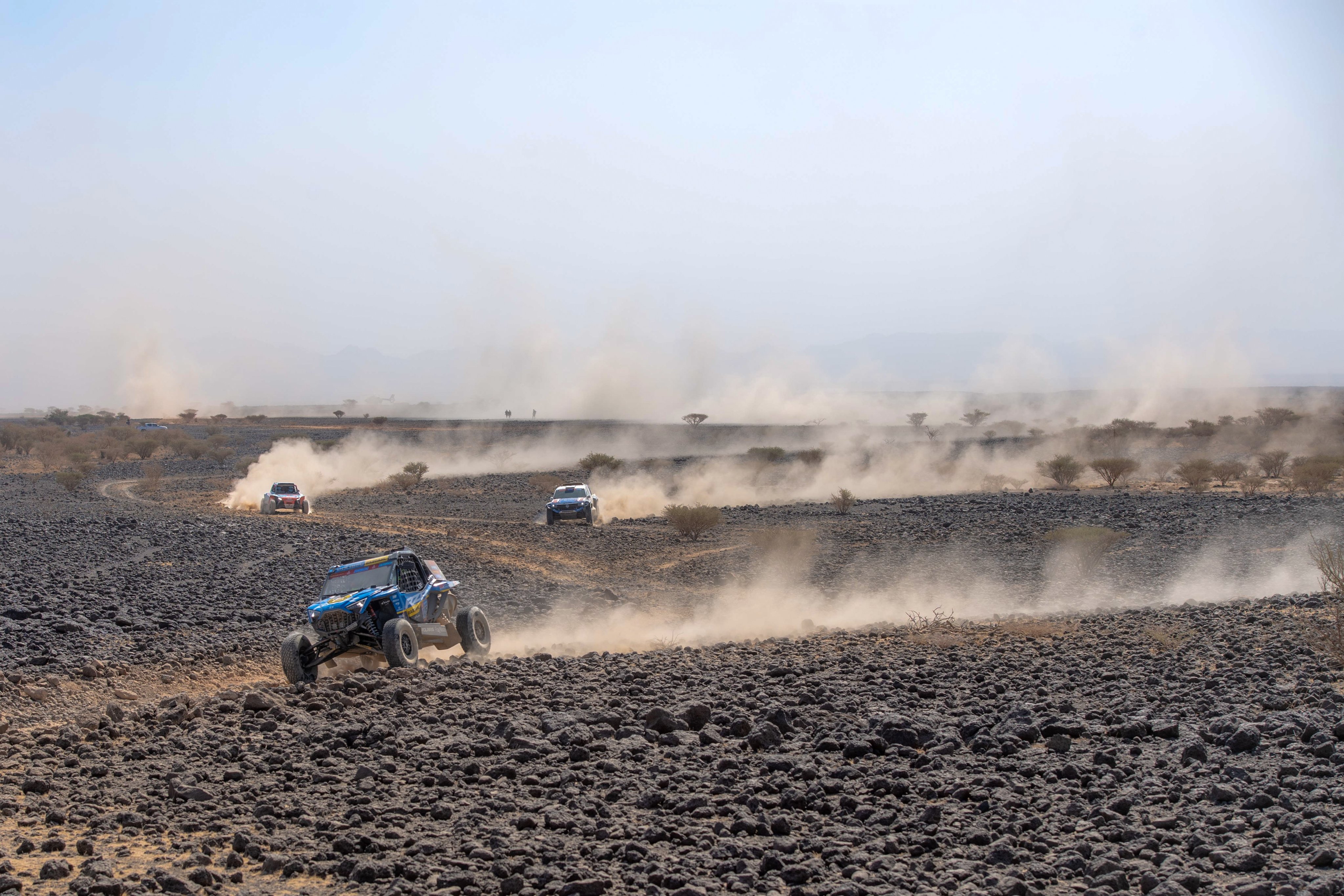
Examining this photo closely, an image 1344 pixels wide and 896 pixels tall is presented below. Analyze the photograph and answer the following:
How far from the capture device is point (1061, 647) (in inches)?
523

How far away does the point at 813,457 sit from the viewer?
6097 centimetres

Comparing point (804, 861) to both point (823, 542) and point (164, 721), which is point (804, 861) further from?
point (823, 542)

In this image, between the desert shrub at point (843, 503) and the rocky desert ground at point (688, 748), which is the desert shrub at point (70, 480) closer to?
the rocky desert ground at point (688, 748)

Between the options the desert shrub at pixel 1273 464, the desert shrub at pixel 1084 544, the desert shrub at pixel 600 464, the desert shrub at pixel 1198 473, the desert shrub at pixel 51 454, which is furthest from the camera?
the desert shrub at pixel 51 454

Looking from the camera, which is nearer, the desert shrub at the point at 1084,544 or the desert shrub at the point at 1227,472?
the desert shrub at the point at 1084,544

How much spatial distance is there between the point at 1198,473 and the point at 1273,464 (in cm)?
545

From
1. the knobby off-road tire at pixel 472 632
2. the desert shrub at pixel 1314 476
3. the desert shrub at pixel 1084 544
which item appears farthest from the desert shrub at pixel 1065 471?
the knobby off-road tire at pixel 472 632

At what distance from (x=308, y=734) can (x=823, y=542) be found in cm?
2156

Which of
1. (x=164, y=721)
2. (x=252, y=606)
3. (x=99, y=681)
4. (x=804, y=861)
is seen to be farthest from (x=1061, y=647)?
(x=252, y=606)

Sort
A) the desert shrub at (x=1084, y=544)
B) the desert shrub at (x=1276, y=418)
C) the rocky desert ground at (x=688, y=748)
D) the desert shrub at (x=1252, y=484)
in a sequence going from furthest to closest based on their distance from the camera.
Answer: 1. the desert shrub at (x=1276, y=418)
2. the desert shrub at (x=1252, y=484)
3. the desert shrub at (x=1084, y=544)
4. the rocky desert ground at (x=688, y=748)

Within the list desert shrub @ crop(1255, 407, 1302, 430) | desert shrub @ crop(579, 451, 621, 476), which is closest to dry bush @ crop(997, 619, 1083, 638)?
desert shrub @ crop(579, 451, 621, 476)

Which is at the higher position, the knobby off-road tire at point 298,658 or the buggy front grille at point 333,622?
the buggy front grille at point 333,622

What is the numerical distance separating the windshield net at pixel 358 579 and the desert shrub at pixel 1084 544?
17190 millimetres

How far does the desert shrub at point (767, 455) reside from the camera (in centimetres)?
6109
